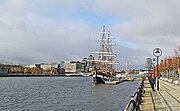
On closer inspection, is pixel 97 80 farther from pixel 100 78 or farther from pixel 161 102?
pixel 161 102

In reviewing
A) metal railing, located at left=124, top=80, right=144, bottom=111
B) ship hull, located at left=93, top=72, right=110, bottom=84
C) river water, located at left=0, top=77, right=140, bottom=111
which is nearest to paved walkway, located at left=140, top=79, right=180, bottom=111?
metal railing, located at left=124, top=80, right=144, bottom=111

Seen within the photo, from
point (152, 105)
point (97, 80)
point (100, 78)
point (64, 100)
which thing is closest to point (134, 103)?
point (152, 105)

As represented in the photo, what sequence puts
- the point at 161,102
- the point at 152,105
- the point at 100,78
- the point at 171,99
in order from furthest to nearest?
the point at 100,78 < the point at 171,99 < the point at 161,102 < the point at 152,105

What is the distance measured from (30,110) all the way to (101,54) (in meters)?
83.6

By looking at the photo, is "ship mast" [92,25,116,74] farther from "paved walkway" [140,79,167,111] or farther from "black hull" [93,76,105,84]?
"paved walkway" [140,79,167,111]

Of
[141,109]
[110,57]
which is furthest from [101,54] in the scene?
[141,109]

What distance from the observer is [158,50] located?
28531 mm

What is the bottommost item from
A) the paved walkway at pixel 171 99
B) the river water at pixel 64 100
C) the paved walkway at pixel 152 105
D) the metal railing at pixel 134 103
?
the river water at pixel 64 100

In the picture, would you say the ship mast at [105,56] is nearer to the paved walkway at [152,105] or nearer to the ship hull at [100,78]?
the ship hull at [100,78]

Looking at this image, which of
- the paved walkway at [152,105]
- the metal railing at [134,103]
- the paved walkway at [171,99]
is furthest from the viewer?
the paved walkway at [152,105]

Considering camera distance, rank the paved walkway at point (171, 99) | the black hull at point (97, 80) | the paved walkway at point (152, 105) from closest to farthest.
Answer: the paved walkway at point (171, 99), the paved walkway at point (152, 105), the black hull at point (97, 80)

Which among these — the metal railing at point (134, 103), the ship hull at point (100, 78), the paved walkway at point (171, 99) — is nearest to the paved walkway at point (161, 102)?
the paved walkway at point (171, 99)

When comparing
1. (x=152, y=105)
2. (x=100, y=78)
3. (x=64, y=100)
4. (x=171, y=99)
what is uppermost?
(x=100, y=78)

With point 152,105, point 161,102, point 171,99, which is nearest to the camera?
point 152,105
